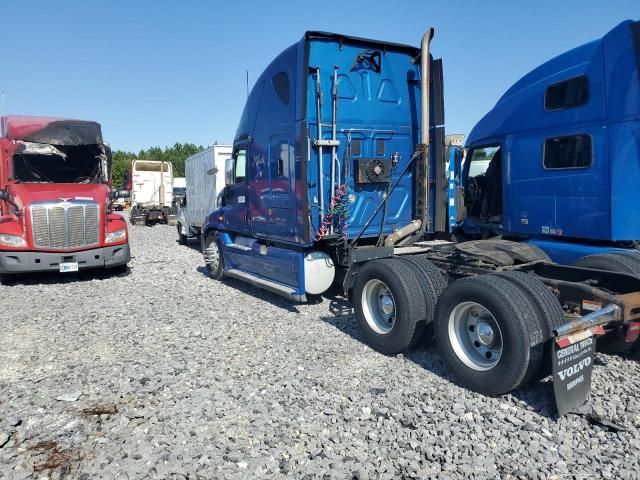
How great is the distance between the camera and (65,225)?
9.23 metres

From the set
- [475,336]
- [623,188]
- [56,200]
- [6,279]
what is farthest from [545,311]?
[6,279]

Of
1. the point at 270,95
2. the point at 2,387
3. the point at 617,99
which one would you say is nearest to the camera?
the point at 2,387

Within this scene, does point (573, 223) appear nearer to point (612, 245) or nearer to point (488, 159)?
point (612, 245)

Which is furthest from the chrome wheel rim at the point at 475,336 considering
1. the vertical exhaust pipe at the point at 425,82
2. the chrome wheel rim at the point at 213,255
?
the chrome wheel rim at the point at 213,255

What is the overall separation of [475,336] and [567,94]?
3.60 m

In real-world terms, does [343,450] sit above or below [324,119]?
below

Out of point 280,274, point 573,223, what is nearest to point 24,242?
point 280,274

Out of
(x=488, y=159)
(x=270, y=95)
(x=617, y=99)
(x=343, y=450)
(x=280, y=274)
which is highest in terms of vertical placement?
(x=270, y=95)

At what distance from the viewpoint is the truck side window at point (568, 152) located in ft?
18.8

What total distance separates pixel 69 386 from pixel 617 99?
6481 mm

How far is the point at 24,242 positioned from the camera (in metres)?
8.95

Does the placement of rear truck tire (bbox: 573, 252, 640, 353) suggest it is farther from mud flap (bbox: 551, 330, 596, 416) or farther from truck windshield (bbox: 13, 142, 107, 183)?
truck windshield (bbox: 13, 142, 107, 183)

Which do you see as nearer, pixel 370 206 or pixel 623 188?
pixel 623 188

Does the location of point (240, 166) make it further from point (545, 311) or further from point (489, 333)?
point (545, 311)
